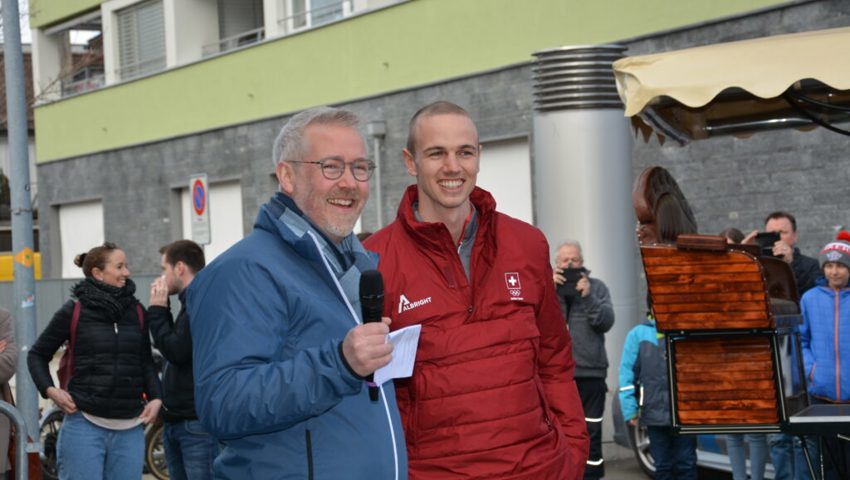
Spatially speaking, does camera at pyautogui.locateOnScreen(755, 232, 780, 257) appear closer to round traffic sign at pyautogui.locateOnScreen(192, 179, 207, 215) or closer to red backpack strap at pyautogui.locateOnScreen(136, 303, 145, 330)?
red backpack strap at pyautogui.locateOnScreen(136, 303, 145, 330)

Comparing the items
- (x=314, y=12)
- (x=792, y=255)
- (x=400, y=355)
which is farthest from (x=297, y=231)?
(x=314, y=12)

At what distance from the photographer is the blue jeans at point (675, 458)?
29.8ft

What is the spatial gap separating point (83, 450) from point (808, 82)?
4.48 meters

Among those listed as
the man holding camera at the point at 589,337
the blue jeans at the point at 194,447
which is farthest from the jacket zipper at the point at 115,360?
the man holding camera at the point at 589,337

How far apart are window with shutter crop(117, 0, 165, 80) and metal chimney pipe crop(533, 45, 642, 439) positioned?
15.1 m

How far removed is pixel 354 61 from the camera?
20672mm

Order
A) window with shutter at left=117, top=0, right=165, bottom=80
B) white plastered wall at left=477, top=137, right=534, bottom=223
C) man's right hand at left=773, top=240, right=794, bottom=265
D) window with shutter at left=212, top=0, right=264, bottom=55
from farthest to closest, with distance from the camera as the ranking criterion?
window with shutter at left=117, top=0, right=165, bottom=80 → window with shutter at left=212, top=0, right=264, bottom=55 → white plastered wall at left=477, top=137, right=534, bottom=223 → man's right hand at left=773, top=240, right=794, bottom=265

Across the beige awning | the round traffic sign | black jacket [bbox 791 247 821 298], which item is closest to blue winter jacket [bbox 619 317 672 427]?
black jacket [bbox 791 247 821 298]

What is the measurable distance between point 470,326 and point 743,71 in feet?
7.49

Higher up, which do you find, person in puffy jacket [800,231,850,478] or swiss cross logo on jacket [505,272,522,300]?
swiss cross logo on jacket [505,272,522,300]

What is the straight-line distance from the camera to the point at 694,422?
6223 millimetres

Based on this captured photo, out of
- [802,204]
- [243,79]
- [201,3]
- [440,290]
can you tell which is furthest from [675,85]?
[201,3]

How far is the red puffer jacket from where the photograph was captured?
14.3 feet

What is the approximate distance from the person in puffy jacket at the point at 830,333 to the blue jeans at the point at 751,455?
0.59 m
